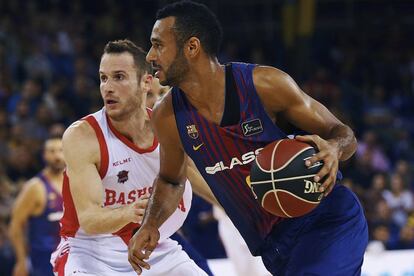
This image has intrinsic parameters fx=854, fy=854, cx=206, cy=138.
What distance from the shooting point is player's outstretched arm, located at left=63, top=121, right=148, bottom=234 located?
434cm

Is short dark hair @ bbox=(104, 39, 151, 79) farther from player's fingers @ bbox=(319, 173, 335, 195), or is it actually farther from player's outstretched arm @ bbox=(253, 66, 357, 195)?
player's fingers @ bbox=(319, 173, 335, 195)

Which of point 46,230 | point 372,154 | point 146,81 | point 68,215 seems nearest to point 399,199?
point 372,154

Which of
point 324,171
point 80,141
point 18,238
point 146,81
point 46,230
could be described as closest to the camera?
point 324,171

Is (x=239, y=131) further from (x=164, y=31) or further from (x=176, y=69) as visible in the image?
(x=164, y=31)

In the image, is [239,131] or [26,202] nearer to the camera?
[239,131]

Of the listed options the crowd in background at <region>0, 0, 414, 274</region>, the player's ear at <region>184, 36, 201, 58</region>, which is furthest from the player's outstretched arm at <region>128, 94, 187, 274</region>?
the crowd in background at <region>0, 0, 414, 274</region>

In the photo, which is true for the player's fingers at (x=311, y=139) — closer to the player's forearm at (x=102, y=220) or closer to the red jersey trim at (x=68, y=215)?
the player's forearm at (x=102, y=220)

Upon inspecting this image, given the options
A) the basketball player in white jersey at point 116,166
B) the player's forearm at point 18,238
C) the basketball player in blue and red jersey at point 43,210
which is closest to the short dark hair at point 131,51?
the basketball player in white jersey at point 116,166

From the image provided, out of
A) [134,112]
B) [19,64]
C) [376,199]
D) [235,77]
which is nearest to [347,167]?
[376,199]

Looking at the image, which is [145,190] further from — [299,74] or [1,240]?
[299,74]

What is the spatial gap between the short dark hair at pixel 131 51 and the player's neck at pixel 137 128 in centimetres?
23

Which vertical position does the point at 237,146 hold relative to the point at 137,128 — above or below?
above

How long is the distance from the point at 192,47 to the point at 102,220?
1046 millimetres

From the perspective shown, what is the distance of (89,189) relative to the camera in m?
4.49
